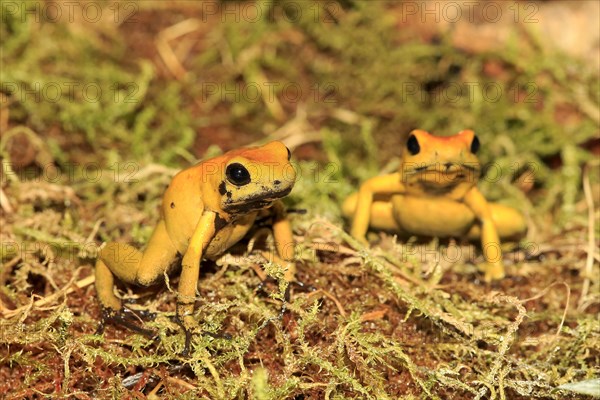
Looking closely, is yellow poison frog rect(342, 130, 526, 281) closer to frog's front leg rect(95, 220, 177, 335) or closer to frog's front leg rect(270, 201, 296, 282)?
frog's front leg rect(270, 201, 296, 282)

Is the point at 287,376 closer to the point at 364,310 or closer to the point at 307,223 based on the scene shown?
the point at 364,310

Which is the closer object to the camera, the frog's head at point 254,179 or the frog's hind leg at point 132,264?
the frog's head at point 254,179

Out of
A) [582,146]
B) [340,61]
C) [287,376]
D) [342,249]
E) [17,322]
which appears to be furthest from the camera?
[340,61]

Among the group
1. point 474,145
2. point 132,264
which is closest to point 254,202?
point 132,264

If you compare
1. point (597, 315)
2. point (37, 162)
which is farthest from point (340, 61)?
point (597, 315)

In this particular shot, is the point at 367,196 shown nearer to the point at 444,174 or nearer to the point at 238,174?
the point at 444,174

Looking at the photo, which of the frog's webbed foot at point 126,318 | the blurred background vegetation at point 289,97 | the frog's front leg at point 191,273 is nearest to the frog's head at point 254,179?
the frog's front leg at point 191,273

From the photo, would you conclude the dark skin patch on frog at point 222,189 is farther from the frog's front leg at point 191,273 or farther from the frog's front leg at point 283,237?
the frog's front leg at point 283,237
